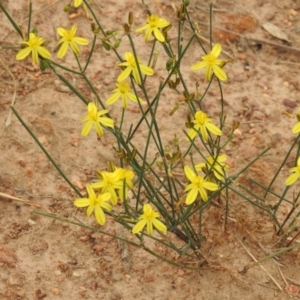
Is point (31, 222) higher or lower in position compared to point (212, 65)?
lower

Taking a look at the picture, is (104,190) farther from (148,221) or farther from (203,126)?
(203,126)

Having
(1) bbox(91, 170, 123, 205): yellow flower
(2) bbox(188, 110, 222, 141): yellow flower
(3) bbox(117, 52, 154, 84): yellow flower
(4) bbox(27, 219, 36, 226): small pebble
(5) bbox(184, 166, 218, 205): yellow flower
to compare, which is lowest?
(4) bbox(27, 219, 36, 226): small pebble

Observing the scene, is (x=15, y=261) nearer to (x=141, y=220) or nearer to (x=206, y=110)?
(x=141, y=220)

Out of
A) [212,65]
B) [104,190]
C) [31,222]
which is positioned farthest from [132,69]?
[31,222]

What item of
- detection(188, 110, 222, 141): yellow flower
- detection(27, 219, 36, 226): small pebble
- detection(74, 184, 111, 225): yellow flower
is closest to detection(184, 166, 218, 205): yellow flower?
detection(188, 110, 222, 141): yellow flower

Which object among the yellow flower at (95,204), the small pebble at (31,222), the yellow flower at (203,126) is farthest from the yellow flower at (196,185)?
the small pebble at (31,222)

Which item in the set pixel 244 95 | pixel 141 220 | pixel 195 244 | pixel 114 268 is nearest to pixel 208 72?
pixel 141 220

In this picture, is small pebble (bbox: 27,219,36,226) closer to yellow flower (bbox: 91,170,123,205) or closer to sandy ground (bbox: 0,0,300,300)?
sandy ground (bbox: 0,0,300,300)

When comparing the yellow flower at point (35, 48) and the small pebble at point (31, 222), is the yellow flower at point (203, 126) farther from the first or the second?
the small pebble at point (31, 222)
